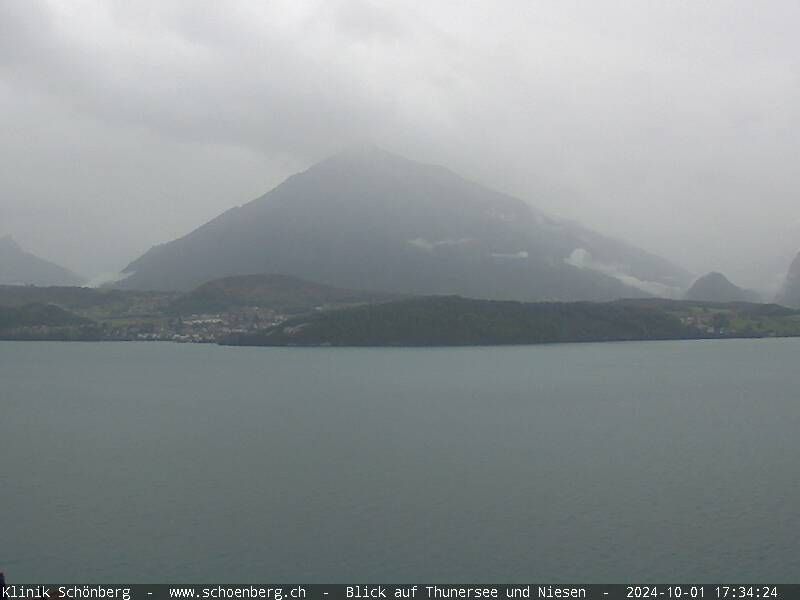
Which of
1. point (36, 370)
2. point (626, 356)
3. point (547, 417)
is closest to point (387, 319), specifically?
point (626, 356)

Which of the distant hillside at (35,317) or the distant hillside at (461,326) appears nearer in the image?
the distant hillside at (461,326)

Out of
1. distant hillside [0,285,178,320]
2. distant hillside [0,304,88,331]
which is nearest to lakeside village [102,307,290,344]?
distant hillside [0,304,88,331]

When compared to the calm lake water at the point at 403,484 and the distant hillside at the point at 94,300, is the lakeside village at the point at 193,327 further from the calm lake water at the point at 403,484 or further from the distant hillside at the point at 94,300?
the calm lake water at the point at 403,484

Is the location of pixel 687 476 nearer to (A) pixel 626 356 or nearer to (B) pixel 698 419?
(B) pixel 698 419

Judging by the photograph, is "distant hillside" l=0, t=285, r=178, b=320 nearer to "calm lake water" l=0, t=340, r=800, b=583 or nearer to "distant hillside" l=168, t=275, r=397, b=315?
"distant hillside" l=168, t=275, r=397, b=315

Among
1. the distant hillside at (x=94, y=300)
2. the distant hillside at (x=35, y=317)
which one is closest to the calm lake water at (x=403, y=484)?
the distant hillside at (x=35, y=317)
